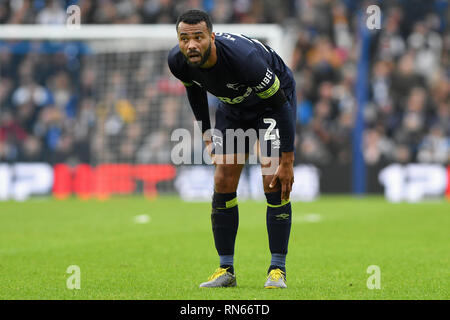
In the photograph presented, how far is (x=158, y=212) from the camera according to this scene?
14148 mm

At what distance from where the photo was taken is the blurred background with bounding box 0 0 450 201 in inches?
730

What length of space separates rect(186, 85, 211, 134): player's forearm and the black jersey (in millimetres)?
73

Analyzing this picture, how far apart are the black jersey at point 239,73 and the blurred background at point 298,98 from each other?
11518 millimetres

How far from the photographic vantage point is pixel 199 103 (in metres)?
6.57

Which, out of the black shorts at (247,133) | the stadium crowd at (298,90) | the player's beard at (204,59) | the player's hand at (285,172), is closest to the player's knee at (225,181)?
the black shorts at (247,133)

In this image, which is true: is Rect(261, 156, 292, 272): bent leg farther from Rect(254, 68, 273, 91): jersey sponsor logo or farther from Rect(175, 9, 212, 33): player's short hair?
Rect(175, 9, 212, 33): player's short hair

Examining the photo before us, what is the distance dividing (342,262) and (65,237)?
364 centimetres

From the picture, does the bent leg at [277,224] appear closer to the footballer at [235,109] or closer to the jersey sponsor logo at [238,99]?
the footballer at [235,109]

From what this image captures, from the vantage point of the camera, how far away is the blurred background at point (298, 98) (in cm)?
1853

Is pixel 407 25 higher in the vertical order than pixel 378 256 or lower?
higher

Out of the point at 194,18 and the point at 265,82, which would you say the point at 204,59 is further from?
the point at 265,82

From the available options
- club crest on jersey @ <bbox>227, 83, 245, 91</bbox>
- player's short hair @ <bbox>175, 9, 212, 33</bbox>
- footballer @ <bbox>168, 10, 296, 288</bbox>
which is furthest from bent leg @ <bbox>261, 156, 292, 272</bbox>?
player's short hair @ <bbox>175, 9, 212, 33</bbox>
